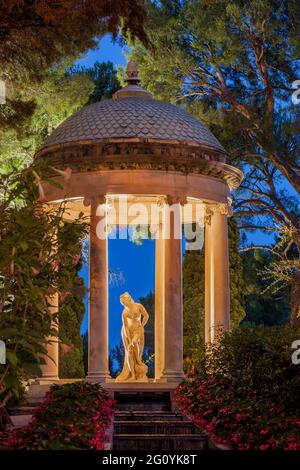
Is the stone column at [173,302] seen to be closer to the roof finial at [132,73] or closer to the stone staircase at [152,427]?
the stone staircase at [152,427]

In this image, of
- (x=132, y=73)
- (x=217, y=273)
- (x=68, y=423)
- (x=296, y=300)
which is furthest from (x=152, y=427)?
(x=296, y=300)

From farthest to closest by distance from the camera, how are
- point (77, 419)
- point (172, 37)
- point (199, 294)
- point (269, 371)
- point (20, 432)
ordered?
1. point (172, 37)
2. point (199, 294)
3. point (269, 371)
4. point (77, 419)
5. point (20, 432)

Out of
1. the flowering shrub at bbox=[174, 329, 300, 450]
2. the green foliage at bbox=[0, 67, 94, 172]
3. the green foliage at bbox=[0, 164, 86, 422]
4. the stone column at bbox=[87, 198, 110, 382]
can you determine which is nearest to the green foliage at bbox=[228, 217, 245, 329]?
the green foliage at bbox=[0, 67, 94, 172]

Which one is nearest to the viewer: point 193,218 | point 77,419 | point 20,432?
point 20,432

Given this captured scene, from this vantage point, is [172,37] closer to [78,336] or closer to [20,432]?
[78,336]

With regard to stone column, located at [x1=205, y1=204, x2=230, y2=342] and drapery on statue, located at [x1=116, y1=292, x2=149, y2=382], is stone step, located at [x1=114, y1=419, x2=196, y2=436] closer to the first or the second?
stone column, located at [x1=205, y1=204, x2=230, y2=342]

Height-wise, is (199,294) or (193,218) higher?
(193,218)

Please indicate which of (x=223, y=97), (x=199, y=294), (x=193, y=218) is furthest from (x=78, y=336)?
(x=223, y=97)

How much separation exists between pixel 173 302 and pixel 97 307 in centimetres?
232

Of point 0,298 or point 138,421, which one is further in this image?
point 138,421

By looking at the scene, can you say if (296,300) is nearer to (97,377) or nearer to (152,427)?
(97,377)

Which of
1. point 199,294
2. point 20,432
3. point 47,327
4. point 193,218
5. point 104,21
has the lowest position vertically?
point 20,432

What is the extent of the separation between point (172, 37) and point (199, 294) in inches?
460

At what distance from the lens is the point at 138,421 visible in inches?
855
